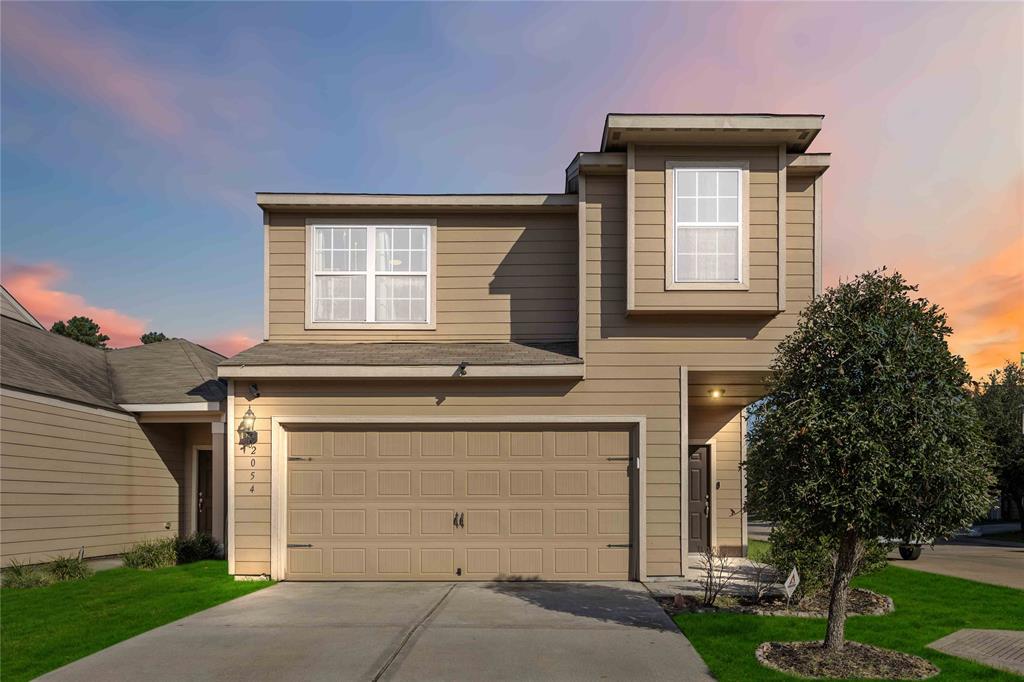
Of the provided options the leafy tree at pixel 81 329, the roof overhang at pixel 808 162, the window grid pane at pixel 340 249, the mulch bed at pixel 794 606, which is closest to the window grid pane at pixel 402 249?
the window grid pane at pixel 340 249

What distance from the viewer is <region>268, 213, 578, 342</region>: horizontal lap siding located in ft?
36.3

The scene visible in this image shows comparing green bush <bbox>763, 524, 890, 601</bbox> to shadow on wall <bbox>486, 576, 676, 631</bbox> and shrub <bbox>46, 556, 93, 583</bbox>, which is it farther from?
shrub <bbox>46, 556, 93, 583</bbox>

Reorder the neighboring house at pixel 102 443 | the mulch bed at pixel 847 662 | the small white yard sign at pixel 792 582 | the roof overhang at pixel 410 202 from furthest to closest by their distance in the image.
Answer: the roof overhang at pixel 410 202, the neighboring house at pixel 102 443, the small white yard sign at pixel 792 582, the mulch bed at pixel 847 662

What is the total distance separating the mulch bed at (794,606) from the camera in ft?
A: 26.2

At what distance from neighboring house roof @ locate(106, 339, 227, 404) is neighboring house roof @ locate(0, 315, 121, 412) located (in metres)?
0.31

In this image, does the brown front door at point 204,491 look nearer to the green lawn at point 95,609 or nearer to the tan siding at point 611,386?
the green lawn at point 95,609

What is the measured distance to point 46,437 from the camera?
11.0 meters

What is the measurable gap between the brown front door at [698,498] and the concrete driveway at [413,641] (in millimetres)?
4290

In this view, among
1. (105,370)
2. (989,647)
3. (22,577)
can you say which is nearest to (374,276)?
(22,577)

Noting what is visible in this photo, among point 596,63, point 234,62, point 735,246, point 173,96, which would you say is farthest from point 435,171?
point 735,246

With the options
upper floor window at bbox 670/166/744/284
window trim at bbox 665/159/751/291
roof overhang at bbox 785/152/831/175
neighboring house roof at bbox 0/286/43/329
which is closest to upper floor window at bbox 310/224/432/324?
window trim at bbox 665/159/751/291

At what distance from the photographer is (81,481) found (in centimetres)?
1165

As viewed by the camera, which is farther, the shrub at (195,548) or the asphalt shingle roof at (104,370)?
the shrub at (195,548)

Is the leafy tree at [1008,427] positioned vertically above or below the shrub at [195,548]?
above
